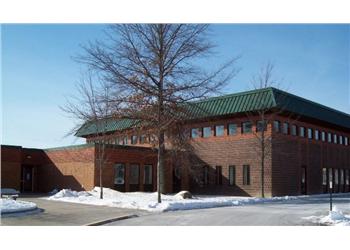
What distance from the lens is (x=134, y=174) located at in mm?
36344

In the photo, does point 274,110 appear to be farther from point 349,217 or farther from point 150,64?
point 349,217

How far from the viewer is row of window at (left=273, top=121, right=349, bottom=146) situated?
34.7m

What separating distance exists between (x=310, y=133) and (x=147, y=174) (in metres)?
13.3

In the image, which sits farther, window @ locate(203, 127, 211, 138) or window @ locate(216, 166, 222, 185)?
window @ locate(203, 127, 211, 138)

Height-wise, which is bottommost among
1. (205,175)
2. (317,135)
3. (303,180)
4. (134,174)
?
(303,180)

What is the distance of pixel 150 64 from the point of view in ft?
83.8

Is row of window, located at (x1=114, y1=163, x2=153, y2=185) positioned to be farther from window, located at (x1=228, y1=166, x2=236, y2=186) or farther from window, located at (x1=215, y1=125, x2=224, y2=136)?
window, located at (x1=228, y1=166, x2=236, y2=186)

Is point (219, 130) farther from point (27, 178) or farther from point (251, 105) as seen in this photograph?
point (27, 178)

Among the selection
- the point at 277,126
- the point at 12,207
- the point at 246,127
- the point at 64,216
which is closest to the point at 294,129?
the point at 277,126

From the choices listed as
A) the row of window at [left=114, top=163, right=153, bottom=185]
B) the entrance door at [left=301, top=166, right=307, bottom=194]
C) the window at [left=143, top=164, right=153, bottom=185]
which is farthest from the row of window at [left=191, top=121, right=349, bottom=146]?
the row of window at [left=114, top=163, right=153, bottom=185]

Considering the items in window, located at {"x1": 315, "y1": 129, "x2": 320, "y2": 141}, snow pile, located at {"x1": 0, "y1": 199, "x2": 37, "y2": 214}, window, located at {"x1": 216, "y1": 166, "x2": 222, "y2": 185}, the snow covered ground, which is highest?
window, located at {"x1": 315, "y1": 129, "x2": 320, "y2": 141}

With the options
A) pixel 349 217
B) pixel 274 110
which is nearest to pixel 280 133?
pixel 274 110

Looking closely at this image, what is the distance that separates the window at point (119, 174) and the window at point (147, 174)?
2.30 metres

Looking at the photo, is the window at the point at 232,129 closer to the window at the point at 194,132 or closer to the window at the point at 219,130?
the window at the point at 219,130
